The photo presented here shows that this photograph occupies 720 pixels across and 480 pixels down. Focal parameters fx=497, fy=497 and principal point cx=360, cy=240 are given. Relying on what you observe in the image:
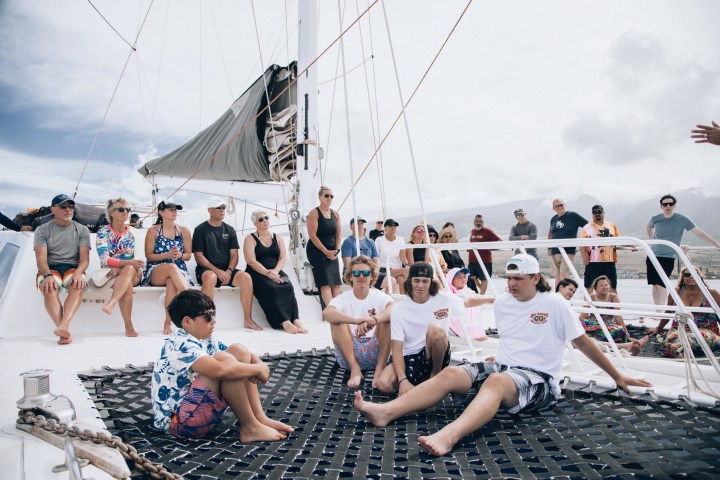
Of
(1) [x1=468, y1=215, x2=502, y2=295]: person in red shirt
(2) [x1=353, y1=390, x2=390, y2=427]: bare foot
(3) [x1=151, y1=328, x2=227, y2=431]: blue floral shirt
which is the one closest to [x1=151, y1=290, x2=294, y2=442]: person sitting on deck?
(3) [x1=151, y1=328, x2=227, y2=431]: blue floral shirt

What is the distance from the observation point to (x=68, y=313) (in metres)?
4.43

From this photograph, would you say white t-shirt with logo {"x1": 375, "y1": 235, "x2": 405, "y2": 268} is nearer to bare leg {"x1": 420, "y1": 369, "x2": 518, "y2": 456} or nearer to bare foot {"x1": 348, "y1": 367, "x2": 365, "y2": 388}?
bare foot {"x1": 348, "y1": 367, "x2": 365, "y2": 388}

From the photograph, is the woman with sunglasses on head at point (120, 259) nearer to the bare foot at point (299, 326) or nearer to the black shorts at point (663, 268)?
the bare foot at point (299, 326)

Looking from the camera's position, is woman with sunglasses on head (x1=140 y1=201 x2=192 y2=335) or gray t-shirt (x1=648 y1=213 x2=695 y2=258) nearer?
woman with sunglasses on head (x1=140 y1=201 x2=192 y2=335)

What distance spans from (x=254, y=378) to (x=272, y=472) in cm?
47

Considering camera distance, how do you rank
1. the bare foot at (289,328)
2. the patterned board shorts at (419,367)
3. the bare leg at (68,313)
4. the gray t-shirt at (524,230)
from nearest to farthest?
the patterned board shorts at (419,367)
the bare leg at (68,313)
the bare foot at (289,328)
the gray t-shirt at (524,230)

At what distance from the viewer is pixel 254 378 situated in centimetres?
239

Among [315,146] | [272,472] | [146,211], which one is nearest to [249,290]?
[315,146]

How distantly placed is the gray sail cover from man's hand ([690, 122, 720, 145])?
202 inches

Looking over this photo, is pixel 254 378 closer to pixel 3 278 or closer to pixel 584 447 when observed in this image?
pixel 584 447

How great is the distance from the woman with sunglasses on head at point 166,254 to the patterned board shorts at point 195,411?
2.71 m

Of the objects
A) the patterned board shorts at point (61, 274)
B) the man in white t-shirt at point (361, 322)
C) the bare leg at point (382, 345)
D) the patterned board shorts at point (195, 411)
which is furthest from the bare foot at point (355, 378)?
the patterned board shorts at point (61, 274)

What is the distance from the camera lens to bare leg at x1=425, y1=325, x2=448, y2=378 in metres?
3.29

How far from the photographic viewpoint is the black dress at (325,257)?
571 centimetres
